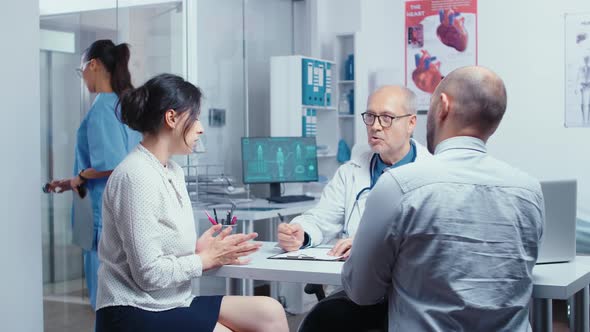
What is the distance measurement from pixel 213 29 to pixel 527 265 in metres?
4.05

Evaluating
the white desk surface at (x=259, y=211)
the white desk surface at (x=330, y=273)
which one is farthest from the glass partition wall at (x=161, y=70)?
the white desk surface at (x=330, y=273)

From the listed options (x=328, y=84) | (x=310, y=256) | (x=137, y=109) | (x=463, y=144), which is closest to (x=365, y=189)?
(x=310, y=256)

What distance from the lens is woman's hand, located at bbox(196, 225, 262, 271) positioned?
2363mm

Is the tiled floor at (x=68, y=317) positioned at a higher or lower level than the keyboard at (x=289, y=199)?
lower

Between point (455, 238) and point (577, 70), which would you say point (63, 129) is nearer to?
point (455, 238)

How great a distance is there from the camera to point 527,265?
5.90 feet

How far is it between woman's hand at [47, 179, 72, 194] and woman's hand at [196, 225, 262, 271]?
1.53m

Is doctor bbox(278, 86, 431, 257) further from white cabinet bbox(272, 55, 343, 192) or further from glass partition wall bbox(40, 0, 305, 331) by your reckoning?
white cabinet bbox(272, 55, 343, 192)

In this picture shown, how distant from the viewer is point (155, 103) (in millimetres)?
2367

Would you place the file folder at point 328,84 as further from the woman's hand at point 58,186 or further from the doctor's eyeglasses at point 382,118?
the doctor's eyeglasses at point 382,118

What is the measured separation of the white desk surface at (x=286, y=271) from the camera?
7.32 feet

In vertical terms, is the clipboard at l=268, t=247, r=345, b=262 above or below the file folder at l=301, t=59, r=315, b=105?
below

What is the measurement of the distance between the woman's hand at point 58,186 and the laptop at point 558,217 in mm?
2348

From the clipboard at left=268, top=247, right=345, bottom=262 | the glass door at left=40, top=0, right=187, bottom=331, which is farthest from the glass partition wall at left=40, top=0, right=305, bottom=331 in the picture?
the clipboard at left=268, top=247, right=345, bottom=262
